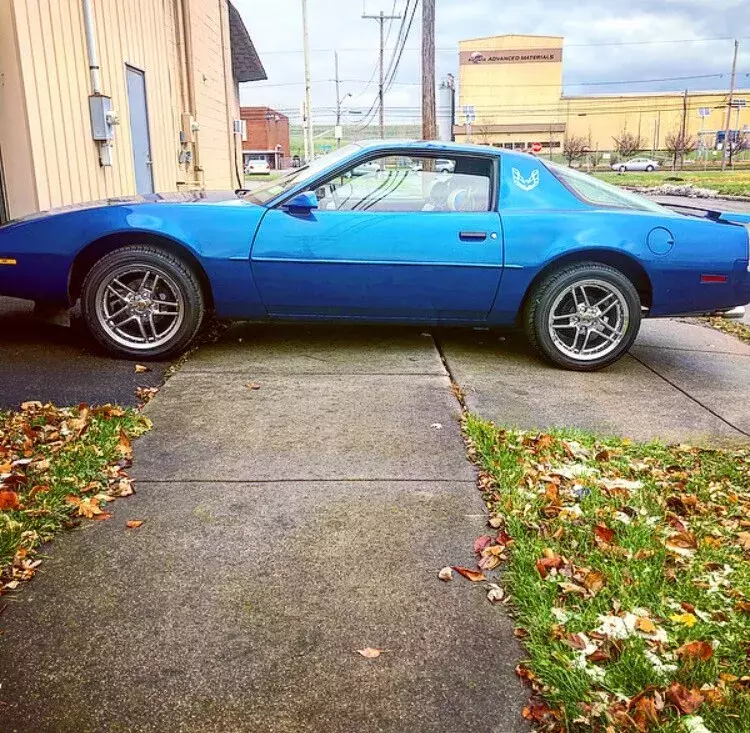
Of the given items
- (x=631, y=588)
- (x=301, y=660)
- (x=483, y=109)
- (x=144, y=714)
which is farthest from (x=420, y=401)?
(x=483, y=109)

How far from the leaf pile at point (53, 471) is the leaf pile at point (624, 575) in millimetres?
1667

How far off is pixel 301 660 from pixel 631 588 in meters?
1.15

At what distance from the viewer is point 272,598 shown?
2.54 metres

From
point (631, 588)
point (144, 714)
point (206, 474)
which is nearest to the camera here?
point (144, 714)

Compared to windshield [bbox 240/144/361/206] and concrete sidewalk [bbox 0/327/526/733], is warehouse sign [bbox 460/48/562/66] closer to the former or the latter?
windshield [bbox 240/144/361/206]

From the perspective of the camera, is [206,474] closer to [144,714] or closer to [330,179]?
[144,714]

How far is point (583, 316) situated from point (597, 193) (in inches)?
36.6

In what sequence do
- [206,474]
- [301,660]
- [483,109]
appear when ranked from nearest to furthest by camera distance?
[301,660] < [206,474] < [483,109]

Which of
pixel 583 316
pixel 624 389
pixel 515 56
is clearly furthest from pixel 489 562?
pixel 515 56

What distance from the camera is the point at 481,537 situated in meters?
2.96

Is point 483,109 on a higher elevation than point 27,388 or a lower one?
higher

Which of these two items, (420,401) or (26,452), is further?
(420,401)

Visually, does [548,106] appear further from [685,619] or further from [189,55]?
[685,619]

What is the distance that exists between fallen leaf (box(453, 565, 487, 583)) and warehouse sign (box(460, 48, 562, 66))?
110296 mm
